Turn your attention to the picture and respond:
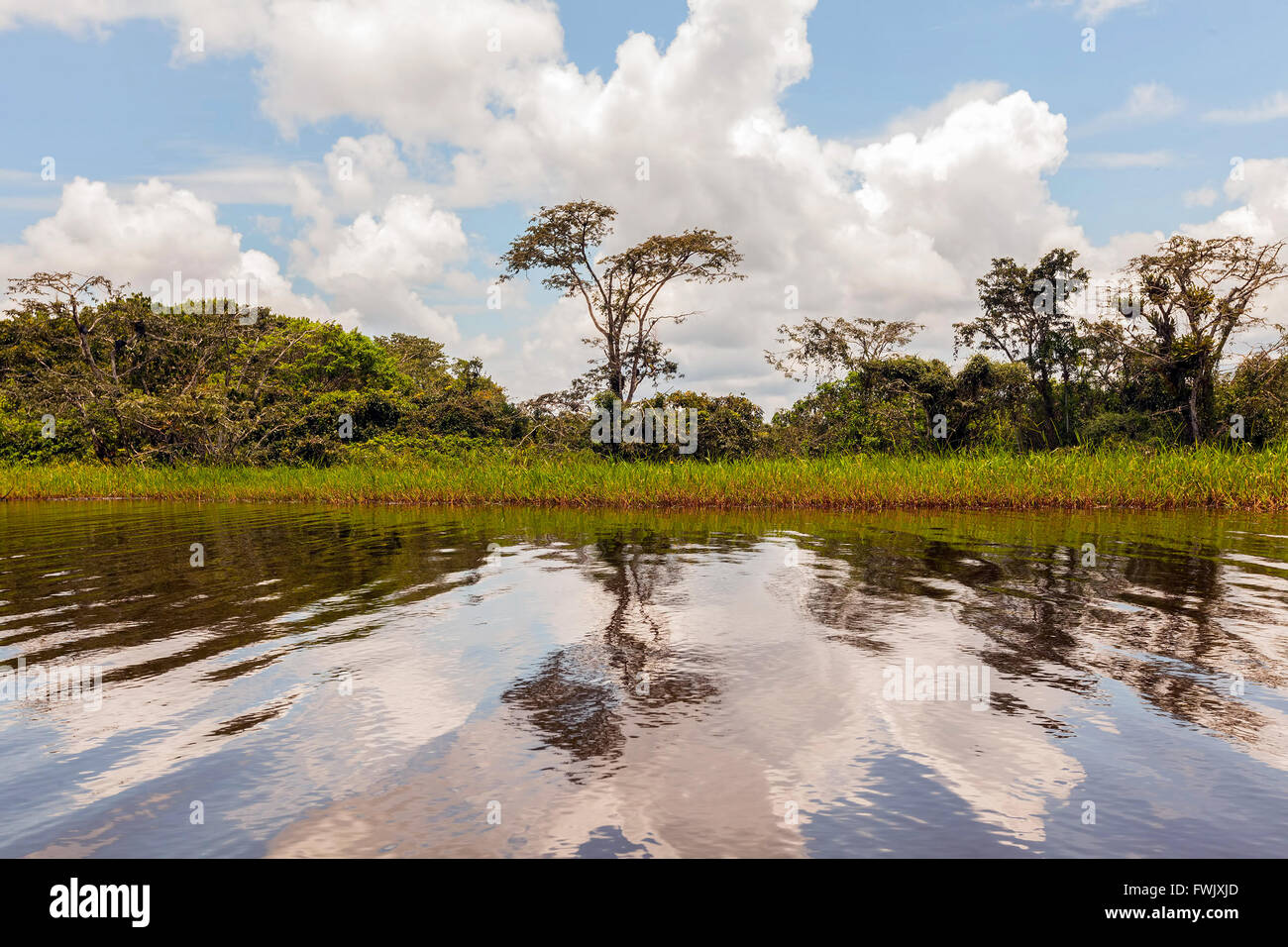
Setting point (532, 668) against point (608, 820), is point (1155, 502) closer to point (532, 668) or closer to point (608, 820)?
point (532, 668)

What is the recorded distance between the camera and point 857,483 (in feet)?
61.0

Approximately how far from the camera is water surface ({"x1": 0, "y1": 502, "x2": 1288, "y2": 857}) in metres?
3.01

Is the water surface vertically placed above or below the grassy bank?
below

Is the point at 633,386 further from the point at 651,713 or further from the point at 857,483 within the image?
the point at 651,713

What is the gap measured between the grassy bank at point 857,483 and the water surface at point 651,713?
345 inches

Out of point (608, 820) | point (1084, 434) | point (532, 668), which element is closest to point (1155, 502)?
point (1084, 434)

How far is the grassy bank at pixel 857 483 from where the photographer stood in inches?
703

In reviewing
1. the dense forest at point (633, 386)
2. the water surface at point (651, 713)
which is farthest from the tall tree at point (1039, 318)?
the water surface at point (651, 713)

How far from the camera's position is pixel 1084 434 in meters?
27.2

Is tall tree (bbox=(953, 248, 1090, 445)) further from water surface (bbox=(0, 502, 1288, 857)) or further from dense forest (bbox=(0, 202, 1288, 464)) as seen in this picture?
water surface (bbox=(0, 502, 1288, 857))

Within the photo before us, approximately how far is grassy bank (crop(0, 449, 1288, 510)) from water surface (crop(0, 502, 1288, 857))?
8.77 m

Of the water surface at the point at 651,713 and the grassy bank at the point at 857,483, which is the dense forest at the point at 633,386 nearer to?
the grassy bank at the point at 857,483

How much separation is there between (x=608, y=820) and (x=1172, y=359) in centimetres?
2884

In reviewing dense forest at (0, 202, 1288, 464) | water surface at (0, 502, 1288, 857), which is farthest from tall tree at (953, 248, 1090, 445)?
water surface at (0, 502, 1288, 857)
